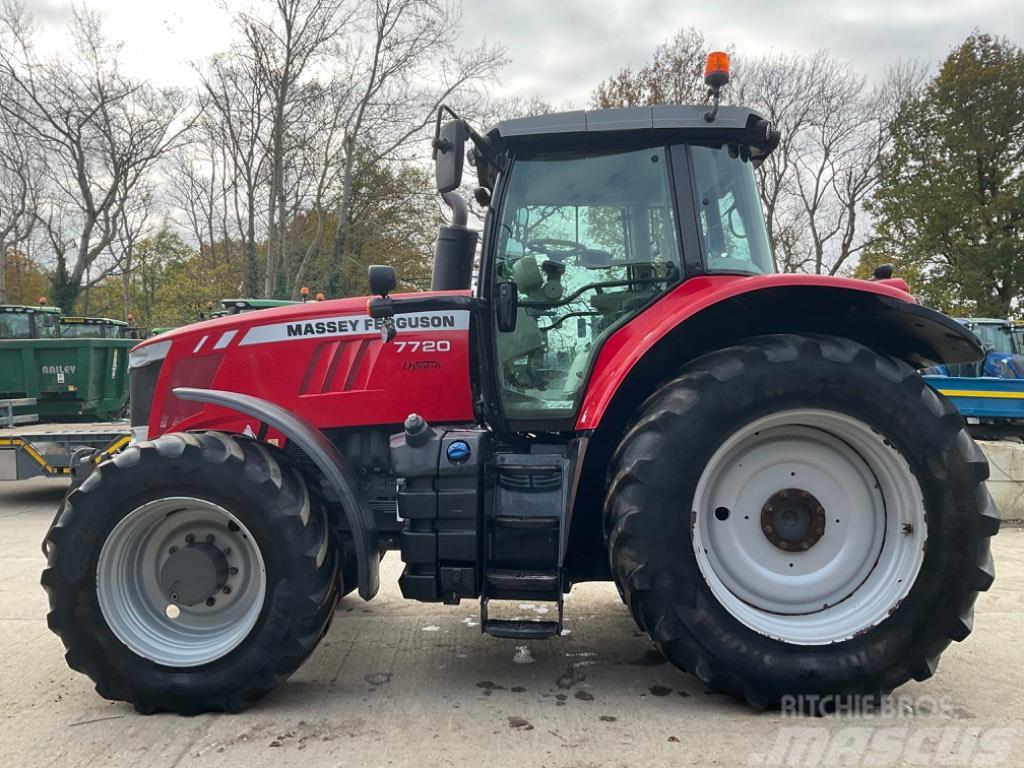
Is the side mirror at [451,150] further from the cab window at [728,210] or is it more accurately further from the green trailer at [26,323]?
the green trailer at [26,323]

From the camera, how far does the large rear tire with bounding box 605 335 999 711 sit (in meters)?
2.69

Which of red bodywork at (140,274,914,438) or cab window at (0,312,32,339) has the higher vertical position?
cab window at (0,312,32,339)

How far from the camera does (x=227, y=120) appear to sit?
21.2m

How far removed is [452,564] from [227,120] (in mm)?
21525

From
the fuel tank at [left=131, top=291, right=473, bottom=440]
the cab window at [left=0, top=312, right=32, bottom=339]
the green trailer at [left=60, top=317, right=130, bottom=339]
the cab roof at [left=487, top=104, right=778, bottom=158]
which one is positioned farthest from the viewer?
the green trailer at [left=60, top=317, right=130, bottom=339]

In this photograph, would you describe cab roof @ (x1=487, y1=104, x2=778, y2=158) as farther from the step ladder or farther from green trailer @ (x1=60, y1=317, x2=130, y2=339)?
green trailer @ (x1=60, y1=317, x2=130, y2=339)

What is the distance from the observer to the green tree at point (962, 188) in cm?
2459

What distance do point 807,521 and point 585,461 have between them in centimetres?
92

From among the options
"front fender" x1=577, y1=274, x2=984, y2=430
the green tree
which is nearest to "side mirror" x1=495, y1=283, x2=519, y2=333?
"front fender" x1=577, y1=274, x2=984, y2=430

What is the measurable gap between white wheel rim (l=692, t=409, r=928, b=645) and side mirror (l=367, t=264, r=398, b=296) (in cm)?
144

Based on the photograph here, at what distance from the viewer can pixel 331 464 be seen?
299 cm

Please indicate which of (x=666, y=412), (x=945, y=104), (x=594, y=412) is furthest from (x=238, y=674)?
(x=945, y=104)

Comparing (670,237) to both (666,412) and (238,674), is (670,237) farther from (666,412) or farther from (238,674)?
(238,674)

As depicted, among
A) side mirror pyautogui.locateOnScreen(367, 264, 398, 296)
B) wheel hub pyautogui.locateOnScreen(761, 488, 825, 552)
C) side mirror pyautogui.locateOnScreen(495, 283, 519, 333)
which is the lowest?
wheel hub pyautogui.locateOnScreen(761, 488, 825, 552)
